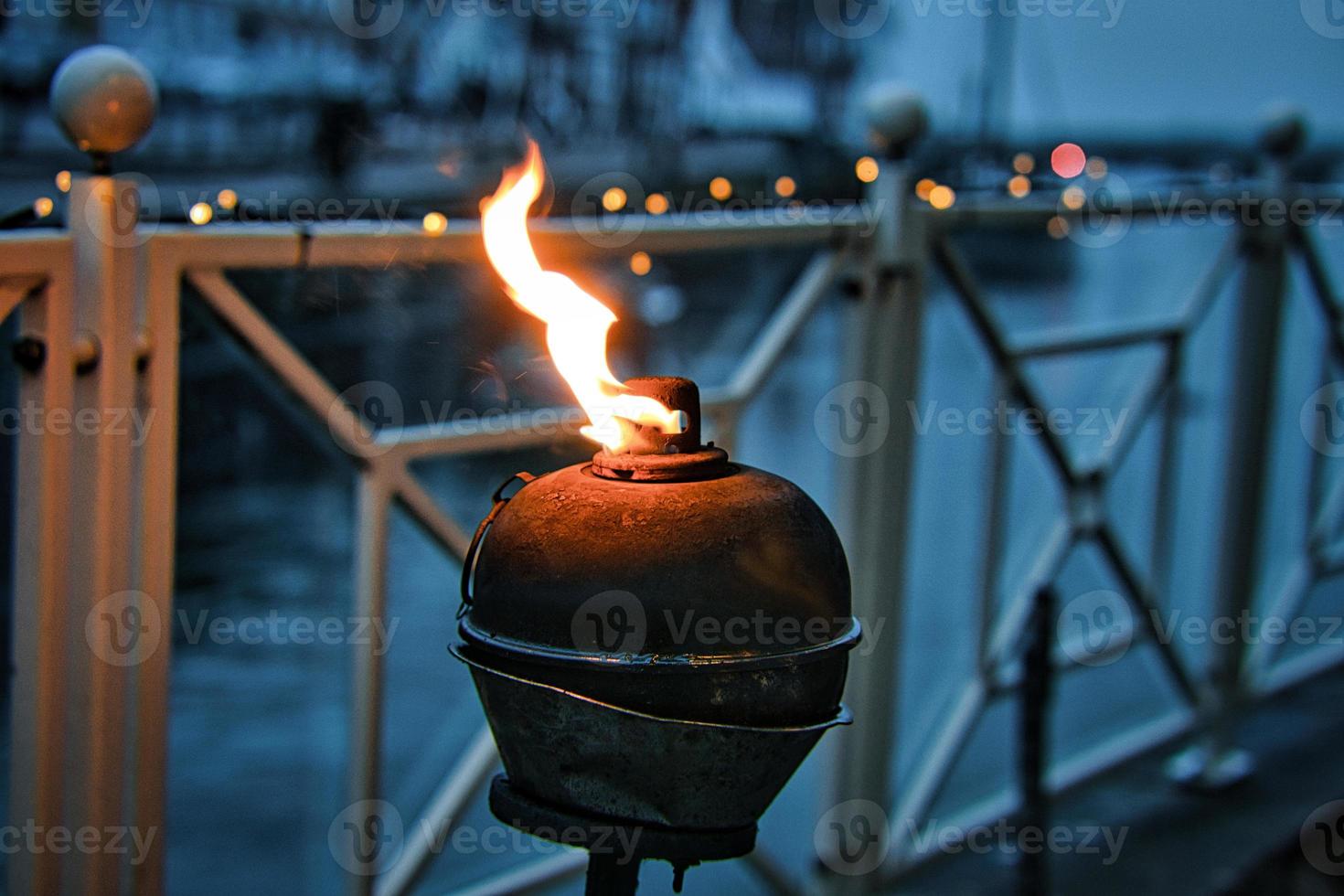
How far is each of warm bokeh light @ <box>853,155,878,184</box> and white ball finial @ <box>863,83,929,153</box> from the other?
7 centimetres

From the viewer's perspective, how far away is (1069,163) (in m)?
3.76

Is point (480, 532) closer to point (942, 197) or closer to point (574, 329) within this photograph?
point (574, 329)

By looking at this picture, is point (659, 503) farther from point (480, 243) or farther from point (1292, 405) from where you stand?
point (1292, 405)

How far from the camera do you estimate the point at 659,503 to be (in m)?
1.40

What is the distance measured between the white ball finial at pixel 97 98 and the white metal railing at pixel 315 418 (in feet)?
0.24

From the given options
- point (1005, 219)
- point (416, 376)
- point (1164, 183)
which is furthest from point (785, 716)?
Answer: point (1164, 183)

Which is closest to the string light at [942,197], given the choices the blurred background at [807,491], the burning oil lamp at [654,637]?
the blurred background at [807,491]

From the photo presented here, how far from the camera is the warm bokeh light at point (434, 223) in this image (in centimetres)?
232

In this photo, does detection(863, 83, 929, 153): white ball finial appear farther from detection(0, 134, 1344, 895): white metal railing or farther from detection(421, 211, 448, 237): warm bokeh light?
detection(421, 211, 448, 237): warm bokeh light

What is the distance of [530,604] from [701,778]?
23 cm

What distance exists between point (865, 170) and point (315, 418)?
4.77 feet

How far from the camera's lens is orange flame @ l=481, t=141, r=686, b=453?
149 cm

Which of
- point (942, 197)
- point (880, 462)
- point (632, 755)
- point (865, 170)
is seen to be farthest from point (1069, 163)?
point (632, 755)

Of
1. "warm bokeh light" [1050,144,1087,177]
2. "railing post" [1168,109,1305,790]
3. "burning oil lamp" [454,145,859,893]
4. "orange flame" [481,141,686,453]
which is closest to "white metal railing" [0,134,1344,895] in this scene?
"warm bokeh light" [1050,144,1087,177]
